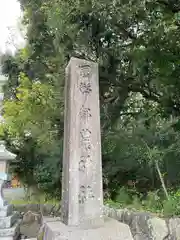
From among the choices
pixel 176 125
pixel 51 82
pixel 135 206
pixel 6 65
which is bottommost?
pixel 135 206

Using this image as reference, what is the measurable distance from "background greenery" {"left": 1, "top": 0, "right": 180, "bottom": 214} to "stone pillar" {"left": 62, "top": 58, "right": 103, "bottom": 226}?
1924 millimetres

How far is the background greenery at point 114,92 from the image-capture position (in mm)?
5797

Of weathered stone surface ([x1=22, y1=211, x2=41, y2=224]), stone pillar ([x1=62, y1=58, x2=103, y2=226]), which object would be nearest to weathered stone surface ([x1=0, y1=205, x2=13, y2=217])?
weathered stone surface ([x1=22, y1=211, x2=41, y2=224])

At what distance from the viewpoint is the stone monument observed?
120 inches

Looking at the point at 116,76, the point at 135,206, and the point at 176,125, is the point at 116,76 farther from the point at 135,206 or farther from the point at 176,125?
the point at 135,206

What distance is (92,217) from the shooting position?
3340 mm

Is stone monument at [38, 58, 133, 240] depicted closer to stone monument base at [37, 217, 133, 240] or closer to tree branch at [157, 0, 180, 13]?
stone monument base at [37, 217, 133, 240]

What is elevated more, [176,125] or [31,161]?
[176,125]

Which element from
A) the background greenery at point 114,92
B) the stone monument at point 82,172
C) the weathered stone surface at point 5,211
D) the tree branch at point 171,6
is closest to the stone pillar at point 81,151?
the stone monument at point 82,172

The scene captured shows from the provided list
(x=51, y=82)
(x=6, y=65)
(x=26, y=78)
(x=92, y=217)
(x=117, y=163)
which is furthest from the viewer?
(x=6, y=65)

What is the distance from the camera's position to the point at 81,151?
356 cm

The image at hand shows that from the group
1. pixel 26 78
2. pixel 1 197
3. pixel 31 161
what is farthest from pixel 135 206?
pixel 26 78

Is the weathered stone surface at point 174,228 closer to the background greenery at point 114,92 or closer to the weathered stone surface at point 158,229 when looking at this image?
the weathered stone surface at point 158,229

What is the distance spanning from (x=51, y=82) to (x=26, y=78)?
169 cm
